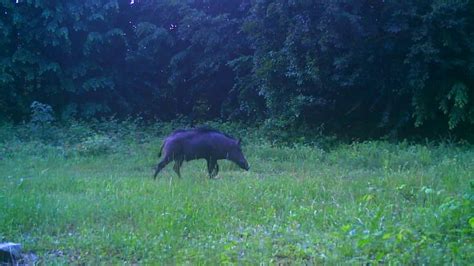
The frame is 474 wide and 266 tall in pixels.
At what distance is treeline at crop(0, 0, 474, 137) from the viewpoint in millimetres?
18219

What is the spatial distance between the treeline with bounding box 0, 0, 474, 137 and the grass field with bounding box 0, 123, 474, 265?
409 cm

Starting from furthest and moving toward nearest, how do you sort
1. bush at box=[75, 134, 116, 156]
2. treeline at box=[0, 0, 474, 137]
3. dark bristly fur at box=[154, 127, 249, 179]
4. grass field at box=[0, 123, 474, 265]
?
treeline at box=[0, 0, 474, 137] → bush at box=[75, 134, 116, 156] → dark bristly fur at box=[154, 127, 249, 179] → grass field at box=[0, 123, 474, 265]

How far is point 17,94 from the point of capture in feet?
83.8

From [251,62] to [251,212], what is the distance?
49.4ft

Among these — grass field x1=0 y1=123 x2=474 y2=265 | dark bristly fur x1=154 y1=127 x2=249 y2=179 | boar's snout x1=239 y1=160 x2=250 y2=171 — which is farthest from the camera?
boar's snout x1=239 y1=160 x2=250 y2=171

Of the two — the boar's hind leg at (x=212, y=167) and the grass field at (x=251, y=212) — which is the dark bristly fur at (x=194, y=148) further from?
the grass field at (x=251, y=212)

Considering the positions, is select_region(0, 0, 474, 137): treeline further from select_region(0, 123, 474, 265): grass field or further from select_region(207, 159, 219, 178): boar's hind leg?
select_region(207, 159, 219, 178): boar's hind leg

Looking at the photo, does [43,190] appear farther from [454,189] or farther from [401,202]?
[454,189]

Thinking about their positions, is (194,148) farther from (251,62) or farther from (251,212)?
(251,62)

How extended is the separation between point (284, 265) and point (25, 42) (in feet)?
67.1

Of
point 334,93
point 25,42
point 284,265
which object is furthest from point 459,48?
point 25,42

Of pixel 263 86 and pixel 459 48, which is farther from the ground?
pixel 459 48

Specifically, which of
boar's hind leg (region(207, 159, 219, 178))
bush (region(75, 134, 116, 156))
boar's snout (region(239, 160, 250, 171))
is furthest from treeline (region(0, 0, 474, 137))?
boar's hind leg (region(207, 159, 219, 178))

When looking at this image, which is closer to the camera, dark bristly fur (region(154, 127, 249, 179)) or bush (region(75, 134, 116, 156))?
dark bristly fur (region(154, 127, 249, 179))
